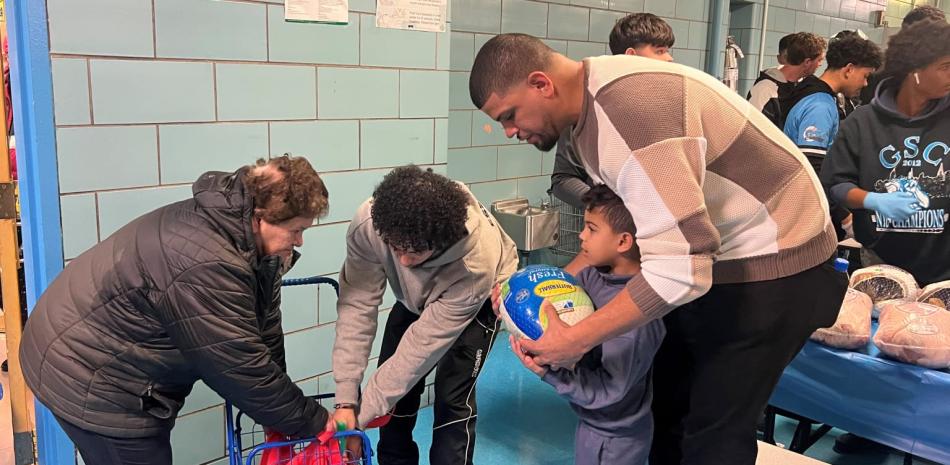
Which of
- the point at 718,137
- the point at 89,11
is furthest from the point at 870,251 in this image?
the point at 89,11

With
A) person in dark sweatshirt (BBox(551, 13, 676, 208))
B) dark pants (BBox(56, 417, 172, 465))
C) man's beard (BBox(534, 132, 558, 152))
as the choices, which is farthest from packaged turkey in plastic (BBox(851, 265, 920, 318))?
dark pants (BBox(56, 417, 172, 465))

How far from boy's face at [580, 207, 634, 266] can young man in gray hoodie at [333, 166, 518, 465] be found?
0.30 metres

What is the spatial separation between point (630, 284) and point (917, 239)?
174 centimetres

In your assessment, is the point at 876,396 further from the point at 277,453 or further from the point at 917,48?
the point at 277,453

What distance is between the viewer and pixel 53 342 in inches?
60.0

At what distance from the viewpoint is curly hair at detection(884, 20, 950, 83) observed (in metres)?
2.34

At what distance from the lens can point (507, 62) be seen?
1.32m

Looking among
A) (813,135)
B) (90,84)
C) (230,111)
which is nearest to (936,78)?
(813,135)

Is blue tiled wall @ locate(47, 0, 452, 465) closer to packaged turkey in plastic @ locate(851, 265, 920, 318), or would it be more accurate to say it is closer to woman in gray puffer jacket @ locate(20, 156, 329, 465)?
woman in gray puffer jacket @ locate(20, 156, 329, 465)

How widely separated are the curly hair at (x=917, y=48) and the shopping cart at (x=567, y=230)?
1.93 m

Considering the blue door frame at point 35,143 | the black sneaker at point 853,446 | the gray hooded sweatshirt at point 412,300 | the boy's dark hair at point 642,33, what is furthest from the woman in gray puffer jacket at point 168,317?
the black sneaker at point 853,446

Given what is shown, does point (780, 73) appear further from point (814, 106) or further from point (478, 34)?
point (478, 34)

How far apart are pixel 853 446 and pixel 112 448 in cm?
265

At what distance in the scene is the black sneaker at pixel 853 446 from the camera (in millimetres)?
2773
